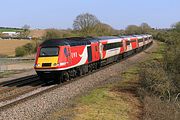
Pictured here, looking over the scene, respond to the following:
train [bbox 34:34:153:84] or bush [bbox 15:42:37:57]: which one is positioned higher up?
train [bbox 34:34:153:84]

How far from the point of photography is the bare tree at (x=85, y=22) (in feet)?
277

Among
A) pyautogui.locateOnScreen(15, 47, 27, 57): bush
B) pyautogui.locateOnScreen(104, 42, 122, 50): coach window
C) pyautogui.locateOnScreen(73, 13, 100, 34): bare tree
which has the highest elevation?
pyautogui.locateOnScreen(73, 13, 100, 34): bare tree

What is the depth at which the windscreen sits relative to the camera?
22125 mm

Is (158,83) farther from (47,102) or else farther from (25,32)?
(25,32)

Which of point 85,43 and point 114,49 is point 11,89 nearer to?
point 85,43

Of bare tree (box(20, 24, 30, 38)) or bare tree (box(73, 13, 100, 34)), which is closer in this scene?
bare tree (box(73, 13, 100, 34))

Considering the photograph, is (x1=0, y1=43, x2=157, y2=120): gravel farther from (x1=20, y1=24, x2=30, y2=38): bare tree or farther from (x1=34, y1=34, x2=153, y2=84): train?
(x1=20, y1=24, x2=30, y2=38): bare tree

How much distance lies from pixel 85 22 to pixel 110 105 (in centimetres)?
7261

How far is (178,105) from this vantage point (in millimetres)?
16297

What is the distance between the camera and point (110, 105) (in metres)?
15.7

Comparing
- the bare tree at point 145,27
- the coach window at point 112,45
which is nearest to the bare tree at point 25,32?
the bare tree at point 145,27

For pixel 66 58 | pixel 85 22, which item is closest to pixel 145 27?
pixel 85 22

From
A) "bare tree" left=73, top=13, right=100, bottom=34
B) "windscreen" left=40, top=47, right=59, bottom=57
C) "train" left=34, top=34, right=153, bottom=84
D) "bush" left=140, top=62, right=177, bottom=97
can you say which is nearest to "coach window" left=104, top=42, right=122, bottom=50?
"train" left=34, top=34, right=153, bottom=84

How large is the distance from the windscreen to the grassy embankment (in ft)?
12.6
